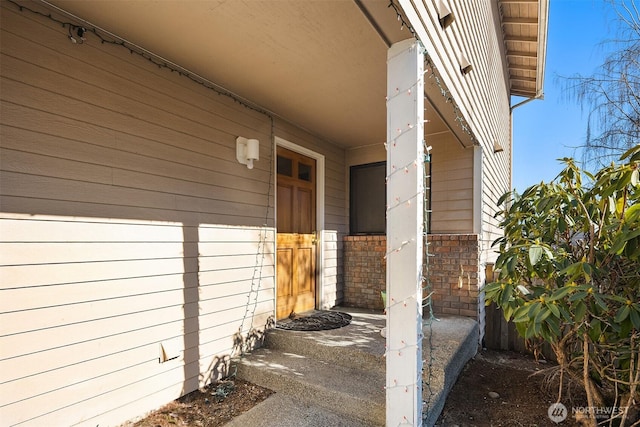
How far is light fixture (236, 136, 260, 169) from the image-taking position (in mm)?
3270

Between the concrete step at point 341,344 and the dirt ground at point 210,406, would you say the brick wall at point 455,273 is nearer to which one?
the concrete step at point 341,344

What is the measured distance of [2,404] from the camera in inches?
70.2

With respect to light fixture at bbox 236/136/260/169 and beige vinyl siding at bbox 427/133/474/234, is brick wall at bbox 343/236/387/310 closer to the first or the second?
beige vinyl siding at bbox 427/133/474/234

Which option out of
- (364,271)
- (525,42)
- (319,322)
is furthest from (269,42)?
(525,42)

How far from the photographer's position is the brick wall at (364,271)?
463 centimetres

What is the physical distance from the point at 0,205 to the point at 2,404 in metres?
1.06

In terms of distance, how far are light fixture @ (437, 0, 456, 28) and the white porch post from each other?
62 centimetres

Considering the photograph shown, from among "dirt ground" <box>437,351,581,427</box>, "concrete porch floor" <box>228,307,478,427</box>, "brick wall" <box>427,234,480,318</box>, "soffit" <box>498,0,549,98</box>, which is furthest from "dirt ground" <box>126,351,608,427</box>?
"soffit" <box>498,0,549,98</box>

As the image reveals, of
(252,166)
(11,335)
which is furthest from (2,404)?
(252,166)

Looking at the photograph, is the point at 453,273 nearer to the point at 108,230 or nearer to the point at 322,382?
the point at 322,382

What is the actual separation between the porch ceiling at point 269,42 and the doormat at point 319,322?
234cm

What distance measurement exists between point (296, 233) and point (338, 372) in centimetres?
183

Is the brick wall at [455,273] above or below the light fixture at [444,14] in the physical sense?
below

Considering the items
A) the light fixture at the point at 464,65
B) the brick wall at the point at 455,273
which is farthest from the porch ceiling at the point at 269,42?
the brick wall at the point at 455,273
